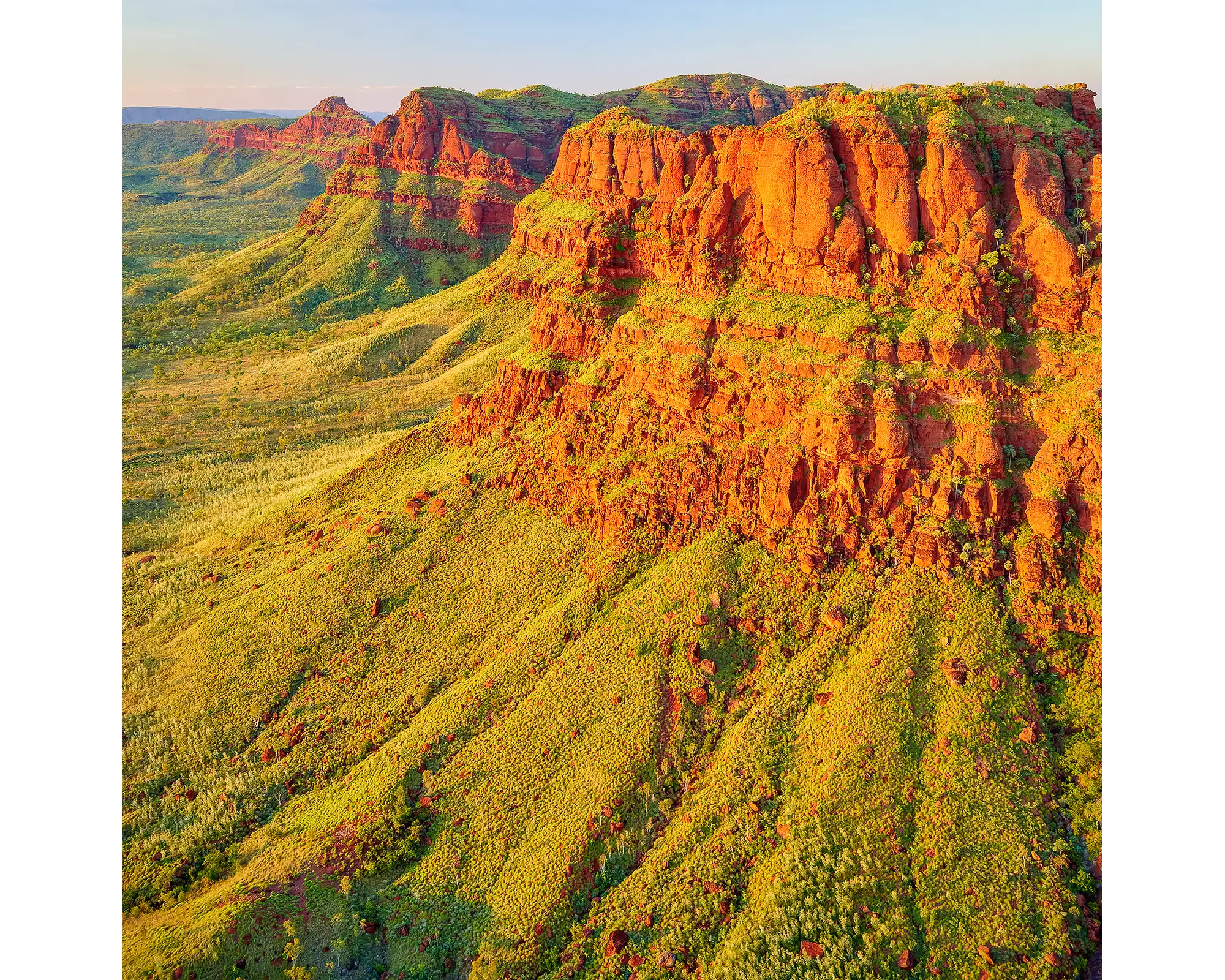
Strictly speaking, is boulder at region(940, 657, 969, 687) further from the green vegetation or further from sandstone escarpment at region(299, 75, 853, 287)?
sandstone escarpment at region(299, 75, 853, 287)

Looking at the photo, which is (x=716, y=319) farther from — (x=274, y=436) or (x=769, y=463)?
(x=274, y=436)

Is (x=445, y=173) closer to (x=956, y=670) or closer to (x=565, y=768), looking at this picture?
(x=565, y=768)

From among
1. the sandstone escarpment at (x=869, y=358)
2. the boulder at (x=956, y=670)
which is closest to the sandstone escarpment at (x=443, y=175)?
the sandstone escarpment at (x=869, y=358)

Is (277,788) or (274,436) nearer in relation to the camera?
(277,788)

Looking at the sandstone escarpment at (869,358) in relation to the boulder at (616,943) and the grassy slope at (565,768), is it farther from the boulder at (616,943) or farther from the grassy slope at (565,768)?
the boulder at (616,943)

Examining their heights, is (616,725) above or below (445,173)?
below

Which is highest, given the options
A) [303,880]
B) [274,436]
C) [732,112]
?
[732,112]

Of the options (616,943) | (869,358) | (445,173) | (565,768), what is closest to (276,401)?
(445,173)

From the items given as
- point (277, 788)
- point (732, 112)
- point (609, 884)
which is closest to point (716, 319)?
point (609, 884)
